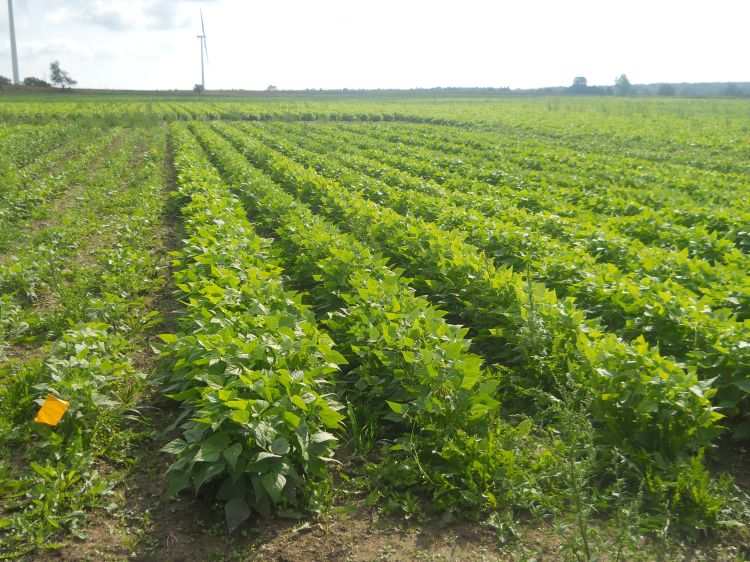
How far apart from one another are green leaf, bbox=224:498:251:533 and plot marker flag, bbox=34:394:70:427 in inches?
63.7

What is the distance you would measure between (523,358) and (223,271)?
353 centimetres

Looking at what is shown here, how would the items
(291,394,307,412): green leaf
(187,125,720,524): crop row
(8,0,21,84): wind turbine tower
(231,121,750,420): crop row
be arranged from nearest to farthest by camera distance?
(291,394,307,412): green leaf → (187,125,720,524): crop row → (231,121,750,420): crop row → (8,0,21,84): wind turbine tower

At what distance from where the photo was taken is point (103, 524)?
3475 mm

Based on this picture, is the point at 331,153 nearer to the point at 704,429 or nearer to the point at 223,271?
Answer: the point at 223,271

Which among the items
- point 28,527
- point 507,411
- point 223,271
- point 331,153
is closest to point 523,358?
point 507,411

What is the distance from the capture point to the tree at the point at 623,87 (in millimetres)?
105863

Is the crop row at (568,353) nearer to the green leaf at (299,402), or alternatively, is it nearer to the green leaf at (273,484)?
the green leaf at (299,402)

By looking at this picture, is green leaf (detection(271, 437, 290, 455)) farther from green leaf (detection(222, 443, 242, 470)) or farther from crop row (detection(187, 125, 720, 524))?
crop row (detection(187, 125, 720, 524))

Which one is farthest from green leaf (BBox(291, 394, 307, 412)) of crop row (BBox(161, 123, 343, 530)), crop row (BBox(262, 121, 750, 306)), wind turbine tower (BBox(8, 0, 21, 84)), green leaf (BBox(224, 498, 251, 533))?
wind turbine tower (BBox(8, 0, 21, 84))

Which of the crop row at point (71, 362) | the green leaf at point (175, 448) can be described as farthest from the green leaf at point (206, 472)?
the crop row at point (71, 362)

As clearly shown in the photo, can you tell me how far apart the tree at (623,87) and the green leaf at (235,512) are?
116575 mm

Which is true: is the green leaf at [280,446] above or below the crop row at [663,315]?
below

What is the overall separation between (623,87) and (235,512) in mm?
125840

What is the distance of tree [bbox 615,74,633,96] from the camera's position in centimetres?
10586
